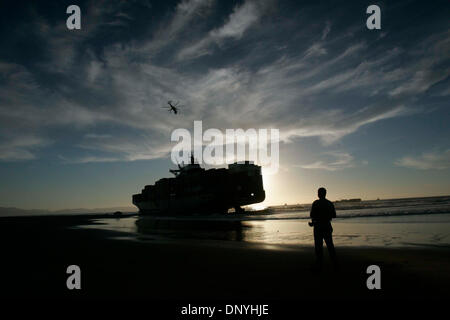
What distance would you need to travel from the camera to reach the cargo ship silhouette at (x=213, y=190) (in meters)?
52.6

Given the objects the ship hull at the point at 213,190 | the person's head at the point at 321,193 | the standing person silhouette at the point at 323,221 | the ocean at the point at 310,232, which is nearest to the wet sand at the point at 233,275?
the standing person silhouette at the point at 323,221

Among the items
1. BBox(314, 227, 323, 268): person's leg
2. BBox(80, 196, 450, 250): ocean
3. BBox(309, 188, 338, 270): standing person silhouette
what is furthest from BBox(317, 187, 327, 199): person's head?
BBox(80, 196, 450, 250): ocean

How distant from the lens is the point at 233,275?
6.57m

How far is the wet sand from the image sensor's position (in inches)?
201

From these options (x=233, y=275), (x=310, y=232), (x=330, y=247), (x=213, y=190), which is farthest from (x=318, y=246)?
(x=213, y=190)

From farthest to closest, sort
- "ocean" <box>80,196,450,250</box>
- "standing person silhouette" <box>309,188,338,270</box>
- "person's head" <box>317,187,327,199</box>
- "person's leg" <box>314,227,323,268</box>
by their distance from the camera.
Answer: "ocean" <box>80,196,450,250</box> → "person's head" <box>317,187,327,199</box> → "standing person silhouette" <box>309,188,338,270</box> → "person's leg" <box>314,227,323,268</box>

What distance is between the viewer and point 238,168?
189 ft

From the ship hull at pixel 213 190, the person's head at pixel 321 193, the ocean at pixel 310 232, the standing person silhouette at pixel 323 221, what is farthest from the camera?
the ship hull at pixel 213 190

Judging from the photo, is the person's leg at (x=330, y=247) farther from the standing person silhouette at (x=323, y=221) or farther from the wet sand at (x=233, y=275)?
the wet sand at (x=233, y=275)

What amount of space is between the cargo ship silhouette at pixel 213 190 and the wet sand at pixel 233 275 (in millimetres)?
42866

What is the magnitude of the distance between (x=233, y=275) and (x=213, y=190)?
45756 mm

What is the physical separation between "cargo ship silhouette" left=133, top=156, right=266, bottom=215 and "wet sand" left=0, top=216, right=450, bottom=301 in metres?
42.9

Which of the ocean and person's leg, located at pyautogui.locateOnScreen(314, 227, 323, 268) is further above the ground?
person's leg, located at pyautogui.locateOnScreen(314, 227, 323, 268)

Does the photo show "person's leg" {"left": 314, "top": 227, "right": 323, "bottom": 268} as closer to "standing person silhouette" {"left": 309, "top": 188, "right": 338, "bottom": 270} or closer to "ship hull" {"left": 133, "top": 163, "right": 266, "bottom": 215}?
"standing person silhouette" {"left": 309, "top": 188, "right": 338, "bottom": 270}
